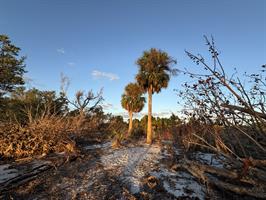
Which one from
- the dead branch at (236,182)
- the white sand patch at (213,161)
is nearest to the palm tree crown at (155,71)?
the white sand patch at (213,161)

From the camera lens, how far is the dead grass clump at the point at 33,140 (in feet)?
29.2

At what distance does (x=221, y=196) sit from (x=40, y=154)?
7.56 meters

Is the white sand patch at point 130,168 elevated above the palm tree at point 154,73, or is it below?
below

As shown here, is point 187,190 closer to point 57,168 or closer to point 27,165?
point 57,168

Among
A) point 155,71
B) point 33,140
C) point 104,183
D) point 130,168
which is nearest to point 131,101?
point 155,71

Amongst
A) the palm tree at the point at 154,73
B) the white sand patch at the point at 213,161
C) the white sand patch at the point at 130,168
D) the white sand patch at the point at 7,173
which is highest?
the palm tree at the point at 154,73

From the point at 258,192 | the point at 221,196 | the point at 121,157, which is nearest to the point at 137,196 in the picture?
the point at 221,196

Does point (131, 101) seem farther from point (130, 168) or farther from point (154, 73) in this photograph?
point (130, 168)

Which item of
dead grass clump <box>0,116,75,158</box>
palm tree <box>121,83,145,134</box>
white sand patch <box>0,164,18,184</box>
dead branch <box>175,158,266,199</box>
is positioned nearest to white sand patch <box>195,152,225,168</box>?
dead branch <box>175,158,266,199</box>

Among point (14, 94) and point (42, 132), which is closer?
point (42, 132)

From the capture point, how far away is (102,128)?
19.8m

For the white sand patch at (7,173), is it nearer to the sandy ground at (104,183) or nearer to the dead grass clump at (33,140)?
the sandy ground at (104,183)

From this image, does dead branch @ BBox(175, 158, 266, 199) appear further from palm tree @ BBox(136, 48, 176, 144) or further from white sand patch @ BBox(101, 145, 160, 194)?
palm tree @ BBox(136, 48, 176, 144)

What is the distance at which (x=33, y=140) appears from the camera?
9.29 meters
